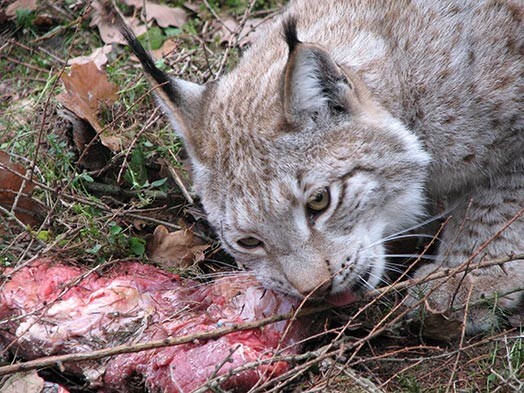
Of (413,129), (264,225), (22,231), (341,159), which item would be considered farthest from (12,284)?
(413,129)

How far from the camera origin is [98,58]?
5801mm

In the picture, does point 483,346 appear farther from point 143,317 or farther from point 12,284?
point 12,284

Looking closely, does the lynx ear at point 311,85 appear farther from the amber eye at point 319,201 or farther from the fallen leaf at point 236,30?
the fallen leaf at point 236,30

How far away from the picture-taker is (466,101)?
3.92 m

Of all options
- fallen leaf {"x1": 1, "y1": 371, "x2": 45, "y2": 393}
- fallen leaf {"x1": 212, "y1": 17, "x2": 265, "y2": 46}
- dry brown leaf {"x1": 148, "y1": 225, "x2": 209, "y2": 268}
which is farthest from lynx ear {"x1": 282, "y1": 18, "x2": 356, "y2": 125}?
fallen leaf {"x1": 212, "y1": 17, "x2": 265, "y2": 46}

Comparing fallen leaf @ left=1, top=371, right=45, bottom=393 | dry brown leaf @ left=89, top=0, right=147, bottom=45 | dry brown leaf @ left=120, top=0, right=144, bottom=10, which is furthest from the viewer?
dry brown leaf @ left=120, top=0, right=144, bottom=10

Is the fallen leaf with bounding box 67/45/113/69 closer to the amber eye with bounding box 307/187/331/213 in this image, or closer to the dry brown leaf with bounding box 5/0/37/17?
the dry brown leaf with bounding box 5/0/37/17

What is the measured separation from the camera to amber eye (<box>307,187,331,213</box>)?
11.9 ft

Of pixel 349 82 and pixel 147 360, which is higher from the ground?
pixel 349 82

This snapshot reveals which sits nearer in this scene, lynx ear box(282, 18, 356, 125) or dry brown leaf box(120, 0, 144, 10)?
lynx ear box(282, 18, 356, 125)

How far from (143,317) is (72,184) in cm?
118

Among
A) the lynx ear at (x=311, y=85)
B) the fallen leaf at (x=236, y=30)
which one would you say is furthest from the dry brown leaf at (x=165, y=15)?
the lynx ear at (x=311, y=85)

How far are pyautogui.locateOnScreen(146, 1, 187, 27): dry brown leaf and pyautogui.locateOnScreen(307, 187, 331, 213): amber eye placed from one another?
3.09 m

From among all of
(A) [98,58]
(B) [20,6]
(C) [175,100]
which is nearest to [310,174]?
(C) [175,100]
